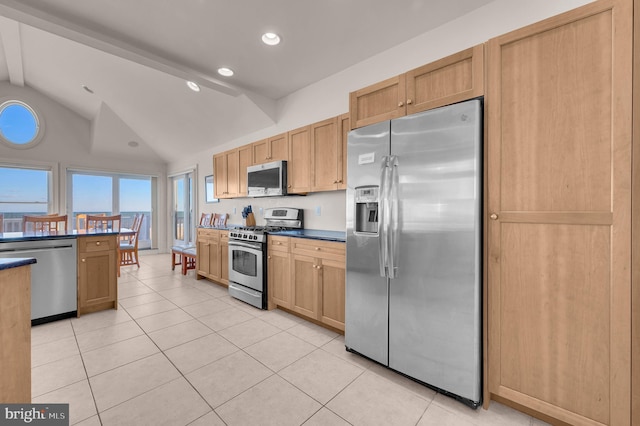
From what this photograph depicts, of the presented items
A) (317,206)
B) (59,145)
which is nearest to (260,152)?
(317,206)

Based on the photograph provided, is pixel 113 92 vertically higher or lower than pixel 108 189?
higher

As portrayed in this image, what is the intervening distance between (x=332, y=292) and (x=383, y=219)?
3.33ft

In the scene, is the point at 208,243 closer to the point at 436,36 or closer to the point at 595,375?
the point at 436,36

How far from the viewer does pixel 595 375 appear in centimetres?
135

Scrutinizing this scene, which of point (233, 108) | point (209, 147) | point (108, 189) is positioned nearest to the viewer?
point (233, 108)

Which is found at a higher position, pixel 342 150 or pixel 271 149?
pixel 271 149

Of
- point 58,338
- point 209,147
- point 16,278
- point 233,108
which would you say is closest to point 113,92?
point 209,147

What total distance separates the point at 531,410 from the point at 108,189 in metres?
8.19

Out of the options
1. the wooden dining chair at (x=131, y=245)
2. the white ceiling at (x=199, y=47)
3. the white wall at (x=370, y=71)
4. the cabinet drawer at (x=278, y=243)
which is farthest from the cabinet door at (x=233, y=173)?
the wooden dining chair at (x=131, y=245)

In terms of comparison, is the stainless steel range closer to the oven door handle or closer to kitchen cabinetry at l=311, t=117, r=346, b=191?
the oven door handle

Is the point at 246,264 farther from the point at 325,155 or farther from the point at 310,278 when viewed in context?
the point at 325,155

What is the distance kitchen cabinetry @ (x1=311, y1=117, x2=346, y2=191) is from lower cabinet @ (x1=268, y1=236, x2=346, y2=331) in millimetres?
724

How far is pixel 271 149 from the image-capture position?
3.83 metres

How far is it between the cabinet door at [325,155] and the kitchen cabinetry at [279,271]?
2.53 ft
